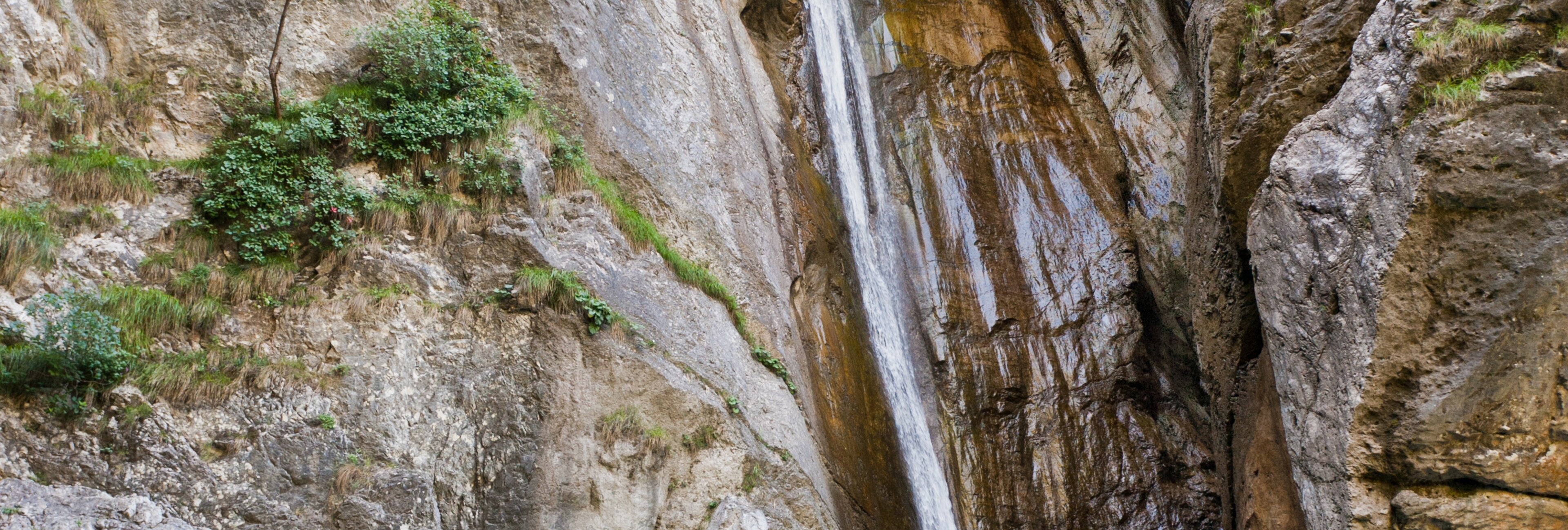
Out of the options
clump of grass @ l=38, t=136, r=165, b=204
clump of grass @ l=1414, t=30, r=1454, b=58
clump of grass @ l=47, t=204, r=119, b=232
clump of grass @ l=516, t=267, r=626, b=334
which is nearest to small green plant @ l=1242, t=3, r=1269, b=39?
clump of grass @ l=1414, t=30, r=1454, b=58

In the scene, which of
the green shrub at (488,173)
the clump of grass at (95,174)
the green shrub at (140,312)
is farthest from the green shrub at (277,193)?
the green shrub at (488,173)

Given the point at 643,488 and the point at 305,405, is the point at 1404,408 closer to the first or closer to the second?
the point at 643,488

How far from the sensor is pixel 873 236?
13156mm

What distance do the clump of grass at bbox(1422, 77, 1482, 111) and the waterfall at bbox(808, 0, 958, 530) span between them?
643 centimetres

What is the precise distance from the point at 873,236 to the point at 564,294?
6.41 metres

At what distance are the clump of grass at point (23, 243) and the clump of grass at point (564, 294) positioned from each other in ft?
10.5

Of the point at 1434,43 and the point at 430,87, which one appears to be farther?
the point at 430,87

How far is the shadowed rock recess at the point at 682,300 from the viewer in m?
6.05

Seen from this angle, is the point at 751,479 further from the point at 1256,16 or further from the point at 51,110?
the point at 1256,16

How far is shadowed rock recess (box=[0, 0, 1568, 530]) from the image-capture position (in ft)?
19.9

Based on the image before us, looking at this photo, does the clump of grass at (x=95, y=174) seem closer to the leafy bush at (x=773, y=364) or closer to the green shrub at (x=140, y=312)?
the green shrub at (x=140, y=312)

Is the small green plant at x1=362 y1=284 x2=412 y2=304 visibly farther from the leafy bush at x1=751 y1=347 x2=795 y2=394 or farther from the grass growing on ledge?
the leafy bush at x1=751 y1=347 x2=795 y2=394

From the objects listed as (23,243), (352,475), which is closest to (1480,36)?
(352,475)

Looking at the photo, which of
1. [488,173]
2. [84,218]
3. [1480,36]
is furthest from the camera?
[488,173]
